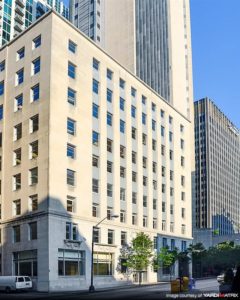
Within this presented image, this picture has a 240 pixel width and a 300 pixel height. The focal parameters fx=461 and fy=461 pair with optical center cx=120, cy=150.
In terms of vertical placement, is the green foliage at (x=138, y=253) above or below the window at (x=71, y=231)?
below

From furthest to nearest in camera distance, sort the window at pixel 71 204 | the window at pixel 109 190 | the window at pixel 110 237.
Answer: the window at pixel 109 190
the window at pixel 110 237
the window at pixel 71 204

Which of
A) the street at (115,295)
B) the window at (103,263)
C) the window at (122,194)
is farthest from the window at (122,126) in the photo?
the street at (115,295)

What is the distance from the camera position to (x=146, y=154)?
7444 cm

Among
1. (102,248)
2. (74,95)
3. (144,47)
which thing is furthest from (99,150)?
(144,47)

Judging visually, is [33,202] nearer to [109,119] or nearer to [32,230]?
[32,230]

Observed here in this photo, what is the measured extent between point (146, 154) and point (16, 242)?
2683 centimetres

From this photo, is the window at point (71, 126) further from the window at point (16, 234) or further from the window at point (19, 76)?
the window at point (16, 234)

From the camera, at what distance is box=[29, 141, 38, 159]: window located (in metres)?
56.9

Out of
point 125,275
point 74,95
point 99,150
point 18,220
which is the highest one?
point 74,95

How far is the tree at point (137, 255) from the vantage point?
207 ft

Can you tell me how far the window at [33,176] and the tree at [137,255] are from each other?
16.8 meters

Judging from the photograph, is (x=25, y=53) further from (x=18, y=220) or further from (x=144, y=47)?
(x=144, y=47)

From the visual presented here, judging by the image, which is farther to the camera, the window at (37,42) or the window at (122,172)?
the window at (122,172)

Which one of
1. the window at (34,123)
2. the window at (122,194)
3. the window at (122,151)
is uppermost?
the window at (34,123)
